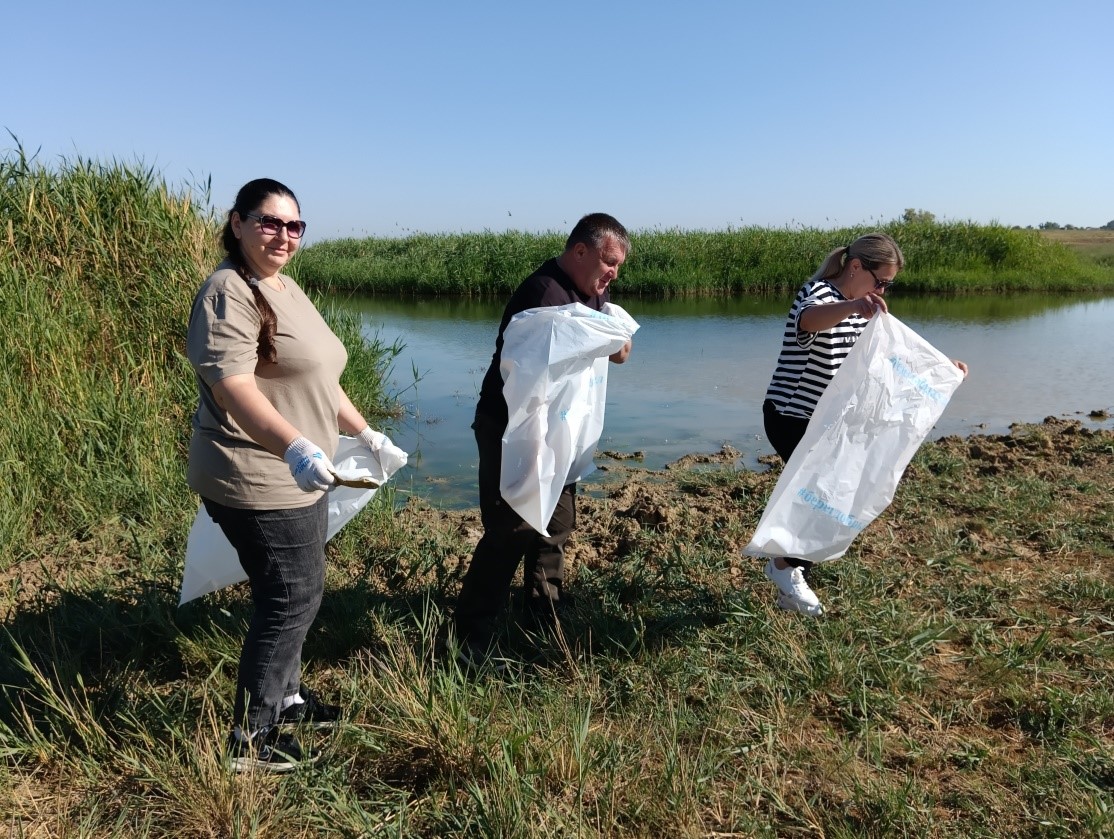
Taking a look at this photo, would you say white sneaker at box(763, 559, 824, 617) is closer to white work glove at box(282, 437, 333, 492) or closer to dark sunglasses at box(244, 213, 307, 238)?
white work glove at box(282, 437, 333, 492)

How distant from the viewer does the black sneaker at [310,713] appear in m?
2.51

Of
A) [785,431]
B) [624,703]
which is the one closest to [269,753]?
[624,703]

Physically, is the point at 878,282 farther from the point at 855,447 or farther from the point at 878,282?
the point at 855,447

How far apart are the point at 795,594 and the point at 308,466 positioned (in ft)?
6.72

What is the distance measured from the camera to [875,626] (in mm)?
3242

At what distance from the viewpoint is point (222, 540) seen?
2.73m

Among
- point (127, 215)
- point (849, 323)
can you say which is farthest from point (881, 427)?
point (127, 215)

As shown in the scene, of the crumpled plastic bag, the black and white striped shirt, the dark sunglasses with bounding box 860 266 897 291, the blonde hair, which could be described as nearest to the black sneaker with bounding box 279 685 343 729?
the crumpled plastic bag

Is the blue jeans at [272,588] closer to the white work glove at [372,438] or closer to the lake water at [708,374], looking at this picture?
the white work glove at [372,438]

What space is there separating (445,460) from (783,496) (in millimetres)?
4454

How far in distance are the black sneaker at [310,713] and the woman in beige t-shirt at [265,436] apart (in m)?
0.06

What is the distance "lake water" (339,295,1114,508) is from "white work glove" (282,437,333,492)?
154 inches

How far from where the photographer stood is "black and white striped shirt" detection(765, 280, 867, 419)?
333 cm

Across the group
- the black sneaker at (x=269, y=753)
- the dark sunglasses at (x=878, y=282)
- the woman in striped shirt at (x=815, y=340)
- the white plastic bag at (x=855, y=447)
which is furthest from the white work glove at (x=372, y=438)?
the dark sunglasses at (x=878, y=282)
